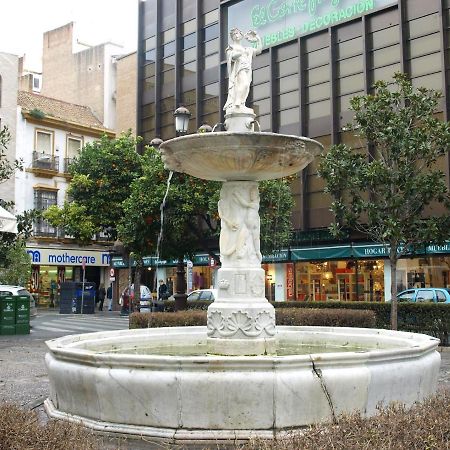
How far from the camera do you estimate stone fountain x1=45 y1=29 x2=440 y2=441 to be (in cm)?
537

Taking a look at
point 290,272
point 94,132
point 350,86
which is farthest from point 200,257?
point 94,132

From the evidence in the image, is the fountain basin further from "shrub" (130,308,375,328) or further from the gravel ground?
"shrub" (130,308,375,328)

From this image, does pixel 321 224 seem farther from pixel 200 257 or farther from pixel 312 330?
pixel 312 330

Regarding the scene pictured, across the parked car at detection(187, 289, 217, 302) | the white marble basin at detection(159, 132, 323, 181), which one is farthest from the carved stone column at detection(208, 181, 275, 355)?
the parked car at detection(187, 289, 217, 302)

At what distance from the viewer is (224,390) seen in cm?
536

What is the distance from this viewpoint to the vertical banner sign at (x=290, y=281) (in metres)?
30.3

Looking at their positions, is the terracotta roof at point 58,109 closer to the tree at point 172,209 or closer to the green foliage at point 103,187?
the green foliage at point 103,187

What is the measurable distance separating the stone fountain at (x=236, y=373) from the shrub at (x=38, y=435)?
1612mm

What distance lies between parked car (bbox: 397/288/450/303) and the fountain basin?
13678 millimetres

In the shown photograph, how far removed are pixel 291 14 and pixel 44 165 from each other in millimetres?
19073

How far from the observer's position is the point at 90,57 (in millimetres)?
46812

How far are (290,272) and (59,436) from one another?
27045 millimetres

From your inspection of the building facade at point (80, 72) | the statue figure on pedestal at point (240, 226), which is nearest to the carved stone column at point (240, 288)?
the statue figure on pedestal at point (240, 226)

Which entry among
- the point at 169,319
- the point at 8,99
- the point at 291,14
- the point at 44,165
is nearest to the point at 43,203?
the point at 44,165
